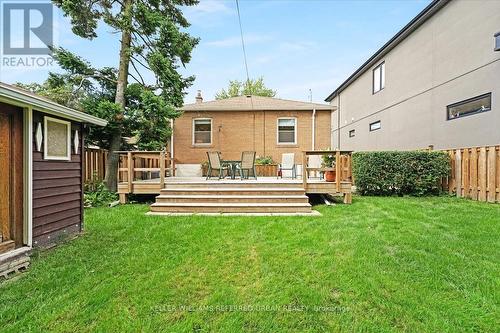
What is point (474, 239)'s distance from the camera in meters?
4.47

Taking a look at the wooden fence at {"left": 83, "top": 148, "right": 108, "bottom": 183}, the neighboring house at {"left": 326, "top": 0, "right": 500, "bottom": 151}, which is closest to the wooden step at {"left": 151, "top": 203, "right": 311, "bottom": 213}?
the wooden fence at {"left": 83, "top": 148, "right": 108, "bottom": 183}

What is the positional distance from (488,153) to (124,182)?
386 inches

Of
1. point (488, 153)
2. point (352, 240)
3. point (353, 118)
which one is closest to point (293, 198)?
point (352, 240)

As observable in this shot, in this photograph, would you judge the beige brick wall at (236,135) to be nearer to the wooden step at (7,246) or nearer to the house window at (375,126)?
the house window at (375,126)

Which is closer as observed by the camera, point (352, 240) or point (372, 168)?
point (352, 240)

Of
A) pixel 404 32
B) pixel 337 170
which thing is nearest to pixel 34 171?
pixel 337 170

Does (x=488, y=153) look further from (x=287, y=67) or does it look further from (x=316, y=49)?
(x=287, y=67)

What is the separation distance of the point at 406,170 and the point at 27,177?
9.22m

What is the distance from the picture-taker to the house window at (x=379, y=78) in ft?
49.4

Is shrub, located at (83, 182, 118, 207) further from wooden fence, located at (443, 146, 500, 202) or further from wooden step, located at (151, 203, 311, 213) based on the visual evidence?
wooden fence, located at (443, 146, 500, 202)

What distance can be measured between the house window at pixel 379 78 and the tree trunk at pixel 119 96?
1230 cm

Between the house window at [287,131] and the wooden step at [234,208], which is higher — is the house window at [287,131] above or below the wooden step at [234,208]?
above

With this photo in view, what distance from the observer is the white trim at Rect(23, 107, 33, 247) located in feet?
13.3

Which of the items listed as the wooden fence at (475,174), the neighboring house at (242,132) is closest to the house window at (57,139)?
the neighboring house at (242,132)
